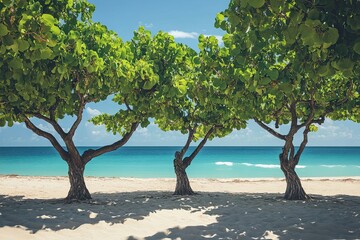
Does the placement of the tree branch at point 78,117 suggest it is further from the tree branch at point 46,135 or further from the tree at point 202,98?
the tree at point 202,98

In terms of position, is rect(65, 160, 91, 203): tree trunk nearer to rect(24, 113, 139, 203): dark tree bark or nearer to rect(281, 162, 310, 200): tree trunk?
rect(24, 113, 139, 203): dark tree bark

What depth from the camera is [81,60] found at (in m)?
10.8

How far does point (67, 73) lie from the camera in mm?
10023

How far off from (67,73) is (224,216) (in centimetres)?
674

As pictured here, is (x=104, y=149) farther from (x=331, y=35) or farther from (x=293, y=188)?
(x=331, y=35)

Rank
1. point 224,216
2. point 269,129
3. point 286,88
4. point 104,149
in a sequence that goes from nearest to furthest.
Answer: point 286,88, point 224,216, point 104,149, point 269,129

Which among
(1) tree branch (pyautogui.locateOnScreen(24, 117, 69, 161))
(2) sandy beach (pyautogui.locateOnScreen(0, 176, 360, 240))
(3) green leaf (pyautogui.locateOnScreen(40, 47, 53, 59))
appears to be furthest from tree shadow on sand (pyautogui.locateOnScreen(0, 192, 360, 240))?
(3) green leaf (pyautogui.locateOnScreen(40, 47, 53, 59))

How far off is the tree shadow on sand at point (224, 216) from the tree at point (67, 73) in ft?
8.48

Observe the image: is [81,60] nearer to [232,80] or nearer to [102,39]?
[102,39]

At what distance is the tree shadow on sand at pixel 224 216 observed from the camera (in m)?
10.2

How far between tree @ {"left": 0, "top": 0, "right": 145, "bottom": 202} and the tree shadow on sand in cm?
259

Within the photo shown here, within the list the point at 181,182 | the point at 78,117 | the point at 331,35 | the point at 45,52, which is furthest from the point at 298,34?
the point at 181,182

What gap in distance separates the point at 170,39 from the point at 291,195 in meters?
8.67

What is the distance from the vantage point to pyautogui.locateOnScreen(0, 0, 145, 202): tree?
934cm
